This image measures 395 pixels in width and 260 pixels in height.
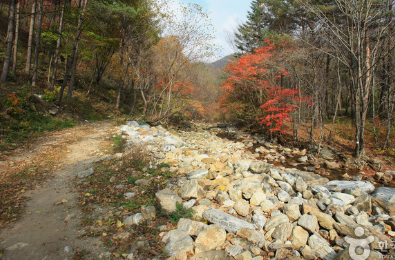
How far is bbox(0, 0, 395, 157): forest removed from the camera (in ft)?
28.8

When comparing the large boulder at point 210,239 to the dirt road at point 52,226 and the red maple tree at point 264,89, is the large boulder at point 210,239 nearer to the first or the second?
the dirt road at point 52,226

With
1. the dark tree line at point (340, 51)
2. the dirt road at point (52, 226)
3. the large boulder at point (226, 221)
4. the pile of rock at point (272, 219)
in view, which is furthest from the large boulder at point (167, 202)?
the dark tree line at point (340, 51)

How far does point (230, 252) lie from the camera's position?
3033mm

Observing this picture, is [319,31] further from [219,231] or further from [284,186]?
[219,231]

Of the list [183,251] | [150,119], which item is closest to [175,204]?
[183,251]

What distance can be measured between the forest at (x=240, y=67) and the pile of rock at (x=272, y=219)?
566cm

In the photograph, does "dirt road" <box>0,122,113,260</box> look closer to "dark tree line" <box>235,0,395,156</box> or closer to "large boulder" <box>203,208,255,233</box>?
"large boulder" <box>203,208,255,233</box>

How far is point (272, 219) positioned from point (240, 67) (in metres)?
10.4

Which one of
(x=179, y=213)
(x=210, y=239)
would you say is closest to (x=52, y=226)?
(x=179, y=213)

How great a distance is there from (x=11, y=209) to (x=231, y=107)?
1325cm

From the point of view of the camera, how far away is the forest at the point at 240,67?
8.78 m

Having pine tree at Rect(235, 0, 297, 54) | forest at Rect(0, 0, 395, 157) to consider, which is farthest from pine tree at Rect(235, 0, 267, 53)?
forest at Rect(0, 0, 395, 157)

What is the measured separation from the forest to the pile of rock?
18.6ft

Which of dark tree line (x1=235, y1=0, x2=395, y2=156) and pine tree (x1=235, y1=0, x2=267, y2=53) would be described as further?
pine tree (x1=235, y1=0, x2=267, y2=53)
